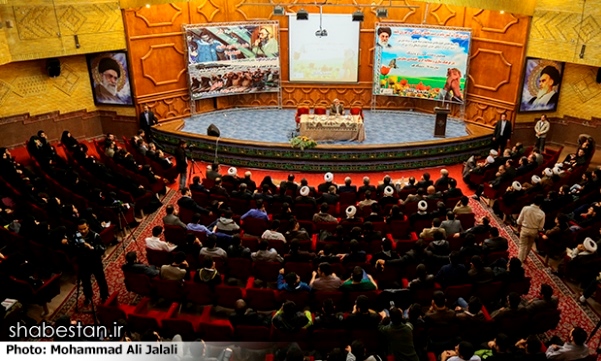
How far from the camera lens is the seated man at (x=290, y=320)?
6.07 metres

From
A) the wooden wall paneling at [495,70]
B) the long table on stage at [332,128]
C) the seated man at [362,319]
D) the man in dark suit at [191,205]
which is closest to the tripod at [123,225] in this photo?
the man in dark suit at [191,205]

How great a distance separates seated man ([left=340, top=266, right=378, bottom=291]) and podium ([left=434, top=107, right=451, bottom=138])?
8.35 metres

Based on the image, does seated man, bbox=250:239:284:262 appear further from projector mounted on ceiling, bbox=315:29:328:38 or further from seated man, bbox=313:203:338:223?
projector mounted on ceiling, bbox=315:29:328:38

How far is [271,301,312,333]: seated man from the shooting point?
607 cm

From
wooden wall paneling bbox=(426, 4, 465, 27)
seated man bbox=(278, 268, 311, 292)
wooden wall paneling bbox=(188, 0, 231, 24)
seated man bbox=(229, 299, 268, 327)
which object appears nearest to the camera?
seated man bbox=(229, 299, 268, 327)

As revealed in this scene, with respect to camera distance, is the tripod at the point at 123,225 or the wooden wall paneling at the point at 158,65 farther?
the wooden wall paneling at the point at 158,65

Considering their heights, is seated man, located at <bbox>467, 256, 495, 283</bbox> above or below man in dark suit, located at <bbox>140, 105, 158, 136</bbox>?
below

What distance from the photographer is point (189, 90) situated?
16.2m

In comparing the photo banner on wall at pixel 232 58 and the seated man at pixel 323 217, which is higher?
the photo banner on wall at pixel 232 58

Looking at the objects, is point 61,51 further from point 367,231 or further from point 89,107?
point 367,231

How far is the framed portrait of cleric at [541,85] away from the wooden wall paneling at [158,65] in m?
10.2

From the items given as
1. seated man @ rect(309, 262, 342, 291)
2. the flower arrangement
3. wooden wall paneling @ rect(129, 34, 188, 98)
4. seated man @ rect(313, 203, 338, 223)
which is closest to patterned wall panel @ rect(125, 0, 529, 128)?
wooden wall paneling @ rect(129, 34, 188, 98)

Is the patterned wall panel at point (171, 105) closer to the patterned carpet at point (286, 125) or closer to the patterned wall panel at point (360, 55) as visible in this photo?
the patterned wall panel at point (360, 55)

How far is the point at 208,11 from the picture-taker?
16094 mm
